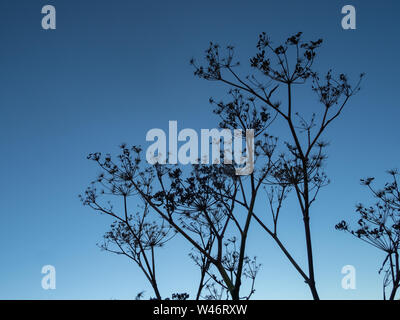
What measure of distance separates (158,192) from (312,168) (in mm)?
4030

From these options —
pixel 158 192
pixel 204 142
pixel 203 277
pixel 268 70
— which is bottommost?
pixel 203 277

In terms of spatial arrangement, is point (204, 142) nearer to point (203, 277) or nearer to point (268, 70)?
point (268, 70)

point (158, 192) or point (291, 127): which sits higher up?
point (291, 127)

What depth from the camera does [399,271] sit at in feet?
30.4

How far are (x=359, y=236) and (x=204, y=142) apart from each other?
4.48 m

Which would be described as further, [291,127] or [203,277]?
[203,277]

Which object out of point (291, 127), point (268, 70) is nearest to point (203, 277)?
point (291, 127)
